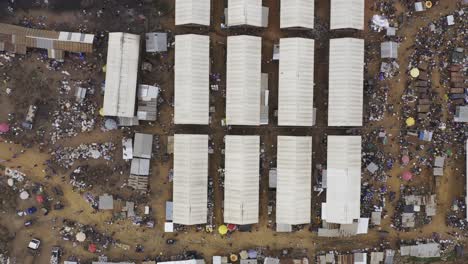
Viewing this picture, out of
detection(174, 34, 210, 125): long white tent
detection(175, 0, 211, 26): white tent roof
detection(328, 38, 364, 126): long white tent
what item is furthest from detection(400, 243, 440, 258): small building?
detection(175, 0, 211, 26): white tent roof

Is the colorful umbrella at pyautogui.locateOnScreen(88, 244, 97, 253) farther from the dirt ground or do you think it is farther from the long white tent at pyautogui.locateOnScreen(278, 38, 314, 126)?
the long white tent at pyautogui.locateOnScreen(278, 38, 314, 126)

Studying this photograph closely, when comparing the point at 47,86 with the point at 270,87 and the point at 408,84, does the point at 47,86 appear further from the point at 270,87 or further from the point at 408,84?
the point at 408,84

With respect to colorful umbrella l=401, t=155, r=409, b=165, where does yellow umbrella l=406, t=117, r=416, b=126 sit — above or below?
above

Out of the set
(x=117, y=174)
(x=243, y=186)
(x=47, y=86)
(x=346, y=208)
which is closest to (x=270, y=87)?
(x=243, y=186)

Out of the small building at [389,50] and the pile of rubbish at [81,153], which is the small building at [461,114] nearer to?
the small building at [389,50]

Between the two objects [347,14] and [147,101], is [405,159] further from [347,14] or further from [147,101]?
[147,101]

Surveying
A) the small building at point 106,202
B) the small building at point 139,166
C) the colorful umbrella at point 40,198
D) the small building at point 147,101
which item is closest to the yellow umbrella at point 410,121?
the small building at point 147,101
